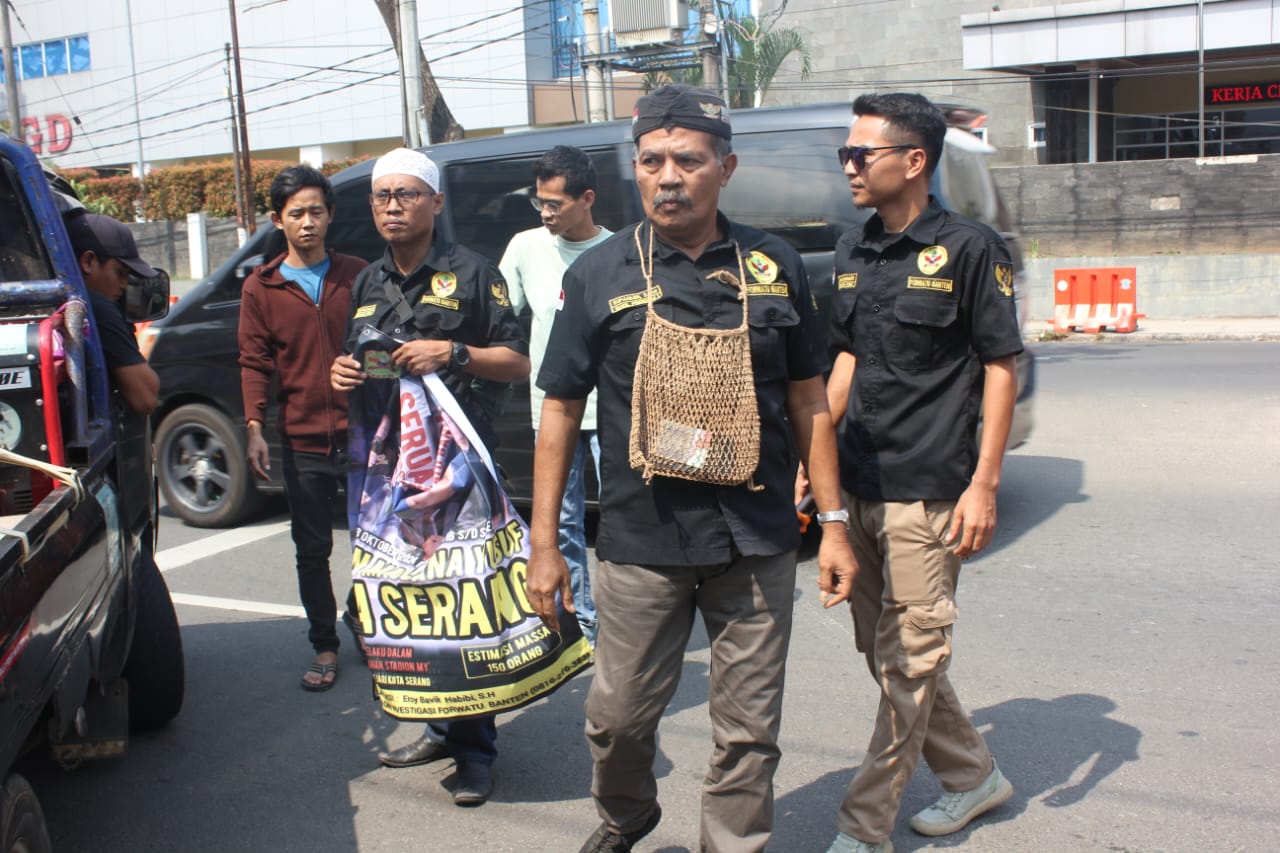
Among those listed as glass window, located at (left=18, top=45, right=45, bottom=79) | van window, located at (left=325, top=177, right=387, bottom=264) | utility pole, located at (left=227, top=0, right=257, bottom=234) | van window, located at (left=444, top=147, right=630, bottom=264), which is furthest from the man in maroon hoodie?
glass window, located at (left=18, top=45, right=45, bottom=79)

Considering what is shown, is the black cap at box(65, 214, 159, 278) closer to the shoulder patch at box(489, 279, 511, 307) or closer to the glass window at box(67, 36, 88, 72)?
the shoulder patch at box(489, 279, 511, 307)

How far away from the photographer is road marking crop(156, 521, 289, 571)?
6691 millimetres

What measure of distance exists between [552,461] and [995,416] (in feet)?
3.63

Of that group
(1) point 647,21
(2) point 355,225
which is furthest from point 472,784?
(1) point 647,21

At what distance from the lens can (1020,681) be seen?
4.57 m

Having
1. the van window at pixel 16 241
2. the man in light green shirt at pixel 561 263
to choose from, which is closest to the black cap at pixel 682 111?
the man in light green shirt at pixel 561 263

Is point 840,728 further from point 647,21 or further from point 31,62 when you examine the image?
point 31,62

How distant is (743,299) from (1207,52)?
23.6 metres

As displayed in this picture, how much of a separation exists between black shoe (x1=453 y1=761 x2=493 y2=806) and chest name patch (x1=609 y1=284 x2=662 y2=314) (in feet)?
5.29

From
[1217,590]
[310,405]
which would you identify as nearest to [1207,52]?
[1217,590]

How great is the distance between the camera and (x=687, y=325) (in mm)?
2867

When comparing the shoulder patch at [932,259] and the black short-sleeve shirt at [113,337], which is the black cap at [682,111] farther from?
the black short-sleeve shirt at [113,337]

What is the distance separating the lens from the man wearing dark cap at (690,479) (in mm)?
2850

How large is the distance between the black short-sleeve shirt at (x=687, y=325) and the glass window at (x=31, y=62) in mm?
54081
